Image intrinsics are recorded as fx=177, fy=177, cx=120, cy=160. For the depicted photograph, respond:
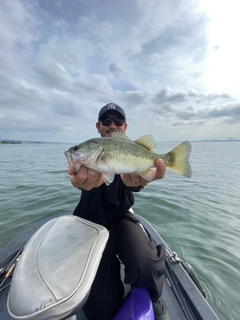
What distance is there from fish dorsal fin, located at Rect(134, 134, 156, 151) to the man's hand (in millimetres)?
403

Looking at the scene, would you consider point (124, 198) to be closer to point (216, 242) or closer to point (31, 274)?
point (31, 274)

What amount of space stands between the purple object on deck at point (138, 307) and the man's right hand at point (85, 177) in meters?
1.81

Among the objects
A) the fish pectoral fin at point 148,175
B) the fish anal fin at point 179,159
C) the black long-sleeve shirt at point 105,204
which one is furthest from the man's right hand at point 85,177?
the fish anal fin at point 179,159

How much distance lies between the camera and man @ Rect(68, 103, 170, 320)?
2627 millimetres

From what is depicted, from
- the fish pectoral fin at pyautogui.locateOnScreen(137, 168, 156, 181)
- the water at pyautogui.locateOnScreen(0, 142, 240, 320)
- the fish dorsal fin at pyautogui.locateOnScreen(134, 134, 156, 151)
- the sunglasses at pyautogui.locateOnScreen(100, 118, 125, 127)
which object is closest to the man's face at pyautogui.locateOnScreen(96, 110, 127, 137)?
the sunglasses at pyautogui.locateOnScreen(100, 118, 125, 127)

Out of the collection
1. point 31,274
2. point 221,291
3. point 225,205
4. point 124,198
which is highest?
point 124,198

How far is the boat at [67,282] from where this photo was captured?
1.59 metres

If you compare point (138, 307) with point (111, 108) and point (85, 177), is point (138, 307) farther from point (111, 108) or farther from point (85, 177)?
point (111, 108)

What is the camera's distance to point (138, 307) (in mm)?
2377

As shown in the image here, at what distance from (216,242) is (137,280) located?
4017mm

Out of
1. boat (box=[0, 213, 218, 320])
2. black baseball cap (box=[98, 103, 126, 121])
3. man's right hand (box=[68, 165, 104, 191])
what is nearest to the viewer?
boat (box=[0, 213, 218, 320])

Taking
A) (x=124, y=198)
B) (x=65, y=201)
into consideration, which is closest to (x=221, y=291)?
(x=124, y=198)

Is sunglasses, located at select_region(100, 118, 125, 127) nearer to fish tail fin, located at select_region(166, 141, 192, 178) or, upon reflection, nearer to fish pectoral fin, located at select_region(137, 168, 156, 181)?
fish tail fin, located at select_region(166, 141, 192, 178)

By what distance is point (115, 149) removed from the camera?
2.97 m
